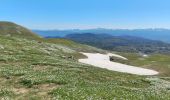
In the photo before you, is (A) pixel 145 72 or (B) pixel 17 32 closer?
(A) pixel 145 72

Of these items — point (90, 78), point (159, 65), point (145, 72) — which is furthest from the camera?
point (159, 65)

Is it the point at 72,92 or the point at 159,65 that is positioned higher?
the point at 72,92

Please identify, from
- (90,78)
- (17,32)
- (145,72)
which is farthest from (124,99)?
(17,32)

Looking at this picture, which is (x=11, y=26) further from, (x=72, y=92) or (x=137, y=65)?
(x=72, y=92)

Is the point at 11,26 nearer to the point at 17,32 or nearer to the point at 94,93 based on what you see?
the point at 17,32

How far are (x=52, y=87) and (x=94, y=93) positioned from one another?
220 inches

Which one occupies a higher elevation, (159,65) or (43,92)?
(43,92)

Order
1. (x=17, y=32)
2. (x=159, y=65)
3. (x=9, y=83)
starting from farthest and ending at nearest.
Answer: (x=17, y=32)
(x=159, y=65)
(x=9, y=83)

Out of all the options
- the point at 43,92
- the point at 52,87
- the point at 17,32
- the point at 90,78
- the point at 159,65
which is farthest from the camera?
the point at 17,32

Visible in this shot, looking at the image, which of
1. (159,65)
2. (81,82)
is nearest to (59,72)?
(81,82)

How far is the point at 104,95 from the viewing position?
97.5ft

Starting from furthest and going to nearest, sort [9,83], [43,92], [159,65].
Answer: [159,65]
[9,83]
[43,92]

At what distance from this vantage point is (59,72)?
4366cm

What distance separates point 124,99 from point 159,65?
61.5 m
